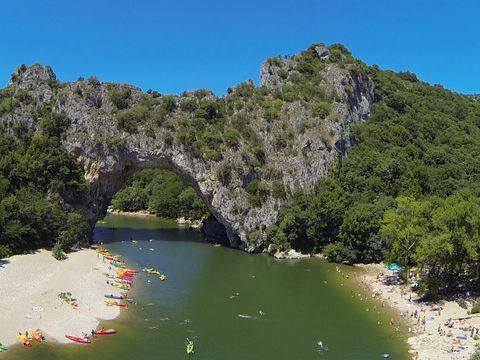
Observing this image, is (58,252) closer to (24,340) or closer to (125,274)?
(125,274)

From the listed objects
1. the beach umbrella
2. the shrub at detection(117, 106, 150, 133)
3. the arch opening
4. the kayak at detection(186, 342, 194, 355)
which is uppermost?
the shrub at detection(117, 106, 150, 133)

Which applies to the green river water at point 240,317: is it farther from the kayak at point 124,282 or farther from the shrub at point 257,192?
the shrub at point 257,192

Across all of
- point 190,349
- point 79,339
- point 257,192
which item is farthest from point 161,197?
point 190,349

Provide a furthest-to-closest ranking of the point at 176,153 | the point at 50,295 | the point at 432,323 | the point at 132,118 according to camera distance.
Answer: the point at 132,118
the point at 176,153
the point at 50,295
the point at 432,323

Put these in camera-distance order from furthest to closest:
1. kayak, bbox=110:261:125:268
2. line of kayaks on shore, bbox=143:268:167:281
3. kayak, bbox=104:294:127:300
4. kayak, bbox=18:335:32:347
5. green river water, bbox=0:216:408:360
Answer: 1. kayak, bbox=110:261:125:268
2. line of kayaks on shore, bbox=143:268:167:281
3. kayak, bbox=104:294:127:300
4. green river water, bbox=0:216:408:360
5. kayak, bbox=18:335:32:347

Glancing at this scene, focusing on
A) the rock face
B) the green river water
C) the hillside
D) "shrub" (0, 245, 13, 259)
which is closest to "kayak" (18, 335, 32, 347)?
the green river water

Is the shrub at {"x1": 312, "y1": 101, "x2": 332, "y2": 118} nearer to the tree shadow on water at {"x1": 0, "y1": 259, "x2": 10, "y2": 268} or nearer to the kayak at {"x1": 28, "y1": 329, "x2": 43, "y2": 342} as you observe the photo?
the tree shadow on water at {"x1": 0, "y1": 259, "x2": 10, "y2": 268}

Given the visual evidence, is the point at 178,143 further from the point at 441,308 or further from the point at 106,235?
the point at 441,308
